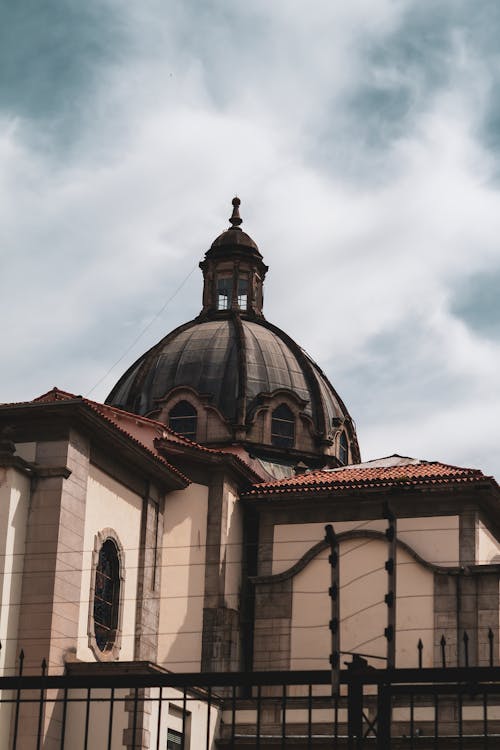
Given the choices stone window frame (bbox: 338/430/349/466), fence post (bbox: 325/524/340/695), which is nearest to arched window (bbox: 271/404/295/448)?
stone window frame (bbox: 338/430/349/466)

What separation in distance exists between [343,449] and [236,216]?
11.6 m

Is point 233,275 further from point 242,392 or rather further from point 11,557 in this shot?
point 11,557

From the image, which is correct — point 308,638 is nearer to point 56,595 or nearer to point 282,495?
point 282,495

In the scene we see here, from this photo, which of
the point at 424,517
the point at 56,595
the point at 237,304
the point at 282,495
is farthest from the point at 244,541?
the point at 237,304

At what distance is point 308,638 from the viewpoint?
33.0 m

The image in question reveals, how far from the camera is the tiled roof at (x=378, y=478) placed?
33188 mm

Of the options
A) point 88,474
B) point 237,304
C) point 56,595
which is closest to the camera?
point 56,595

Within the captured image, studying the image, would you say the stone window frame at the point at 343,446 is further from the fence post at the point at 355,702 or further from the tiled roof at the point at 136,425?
the fence post at the point at 355,702

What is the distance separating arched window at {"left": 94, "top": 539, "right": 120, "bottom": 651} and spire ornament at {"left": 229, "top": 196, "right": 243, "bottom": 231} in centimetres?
2383

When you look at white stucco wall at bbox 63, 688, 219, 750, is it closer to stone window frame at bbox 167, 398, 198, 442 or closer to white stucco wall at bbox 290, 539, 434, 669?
white stucco wall at bbox 290, 539, 434, 669

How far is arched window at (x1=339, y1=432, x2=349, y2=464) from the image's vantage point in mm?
46031

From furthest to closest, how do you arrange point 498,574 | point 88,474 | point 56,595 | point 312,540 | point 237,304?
point 237,304, point 312,540, point 498,574, point 88,474, point 56,595

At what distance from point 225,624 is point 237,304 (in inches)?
719

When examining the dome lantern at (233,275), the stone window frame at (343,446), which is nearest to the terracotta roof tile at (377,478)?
the stone window frame at (343,446)
